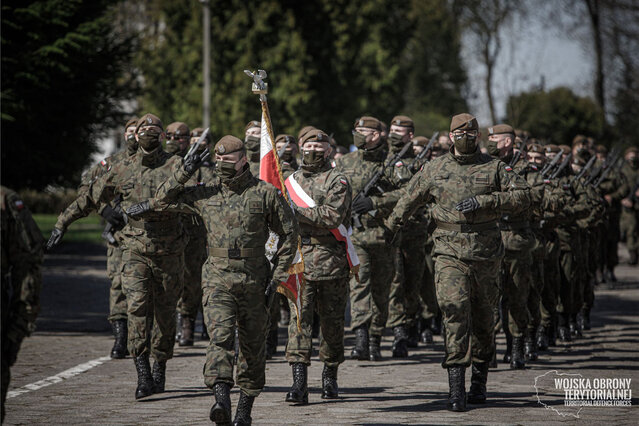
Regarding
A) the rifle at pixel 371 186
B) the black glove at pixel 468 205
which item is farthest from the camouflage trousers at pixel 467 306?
the rifle at pixel 371 186

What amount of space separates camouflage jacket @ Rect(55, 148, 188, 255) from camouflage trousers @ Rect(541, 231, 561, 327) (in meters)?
4.84

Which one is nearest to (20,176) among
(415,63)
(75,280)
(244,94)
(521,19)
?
(75,280)

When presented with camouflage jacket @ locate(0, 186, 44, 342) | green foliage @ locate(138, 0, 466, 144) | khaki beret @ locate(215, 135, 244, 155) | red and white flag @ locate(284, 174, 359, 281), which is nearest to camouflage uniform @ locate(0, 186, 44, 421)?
camouflage jacket @ locate(0, 186, 44, 342)

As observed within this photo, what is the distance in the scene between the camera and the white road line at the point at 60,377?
9.16 m

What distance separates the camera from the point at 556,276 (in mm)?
12453

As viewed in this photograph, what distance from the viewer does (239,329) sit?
759cm

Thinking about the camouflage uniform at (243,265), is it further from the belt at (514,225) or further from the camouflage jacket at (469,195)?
the belt at (514,225)

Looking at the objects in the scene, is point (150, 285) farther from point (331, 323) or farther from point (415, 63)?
point (415, 63)

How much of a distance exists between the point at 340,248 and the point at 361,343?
223 cm

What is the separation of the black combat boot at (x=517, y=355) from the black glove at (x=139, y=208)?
420 centimetres

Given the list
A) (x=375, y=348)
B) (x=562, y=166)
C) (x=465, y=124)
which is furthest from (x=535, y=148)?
(x=465, y=124)

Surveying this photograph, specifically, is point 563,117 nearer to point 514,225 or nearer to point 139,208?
point 514,225

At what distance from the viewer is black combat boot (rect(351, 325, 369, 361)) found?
11023mm

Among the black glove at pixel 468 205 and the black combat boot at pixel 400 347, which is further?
the black combat boot at pixel 400 347
